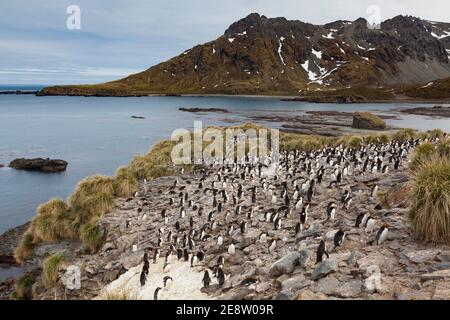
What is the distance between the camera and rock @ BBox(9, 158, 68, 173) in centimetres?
4053

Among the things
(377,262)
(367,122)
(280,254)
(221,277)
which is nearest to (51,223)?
(221,277)

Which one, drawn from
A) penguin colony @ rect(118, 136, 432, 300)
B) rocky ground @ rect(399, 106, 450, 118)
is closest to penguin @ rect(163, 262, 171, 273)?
penguin colony @ rect(118, 136, 432, 300)

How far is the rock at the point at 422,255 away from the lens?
8.67m

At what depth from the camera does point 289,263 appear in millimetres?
9773

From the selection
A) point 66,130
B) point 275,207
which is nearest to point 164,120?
point 66,130

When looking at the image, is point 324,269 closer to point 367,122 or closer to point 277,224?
point 277,224

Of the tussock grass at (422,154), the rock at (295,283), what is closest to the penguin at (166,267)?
the rock at (295,283)

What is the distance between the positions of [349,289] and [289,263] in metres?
1.99

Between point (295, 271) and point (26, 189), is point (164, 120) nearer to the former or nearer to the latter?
point (26, 189)

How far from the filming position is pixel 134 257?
14.6 meters

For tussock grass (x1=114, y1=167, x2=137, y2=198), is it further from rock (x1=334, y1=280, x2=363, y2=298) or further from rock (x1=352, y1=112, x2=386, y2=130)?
rock (x1=352, y1=112, x2=386, y2=130)
